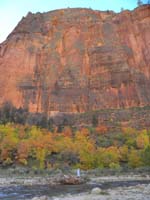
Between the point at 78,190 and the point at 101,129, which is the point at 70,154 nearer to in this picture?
the point at 101,129

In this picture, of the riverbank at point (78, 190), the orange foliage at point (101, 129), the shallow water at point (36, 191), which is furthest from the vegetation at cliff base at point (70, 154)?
the shallow water at point (36, 191)

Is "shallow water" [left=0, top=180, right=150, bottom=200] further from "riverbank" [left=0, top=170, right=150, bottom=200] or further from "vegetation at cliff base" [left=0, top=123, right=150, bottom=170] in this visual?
"vegetation at cliff base" [left=0, top=123, right=150, bottom=170]

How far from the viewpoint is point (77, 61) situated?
5837 inches

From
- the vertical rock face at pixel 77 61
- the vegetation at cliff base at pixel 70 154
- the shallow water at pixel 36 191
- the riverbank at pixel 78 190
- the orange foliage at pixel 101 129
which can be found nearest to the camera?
the riverbank at pixel 78 190

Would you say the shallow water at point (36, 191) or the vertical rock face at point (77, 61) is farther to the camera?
the vertical rock face at point (77, 61)

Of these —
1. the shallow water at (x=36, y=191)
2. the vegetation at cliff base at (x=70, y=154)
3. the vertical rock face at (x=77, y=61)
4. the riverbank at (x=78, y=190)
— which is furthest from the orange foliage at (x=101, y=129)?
the shallow water at (x=36, y=191)

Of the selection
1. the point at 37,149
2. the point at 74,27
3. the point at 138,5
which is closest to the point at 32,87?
the point at 74,27

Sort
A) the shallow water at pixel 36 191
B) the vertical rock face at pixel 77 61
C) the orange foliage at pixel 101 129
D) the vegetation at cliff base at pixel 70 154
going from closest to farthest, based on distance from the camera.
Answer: the shallow water at pixel 36 191
the vegetation at cliff base at pixel 70 154
the orange foliage at pixel 101 129
the vertical rock face at pixel 77 61

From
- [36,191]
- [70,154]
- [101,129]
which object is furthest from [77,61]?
[36,191]

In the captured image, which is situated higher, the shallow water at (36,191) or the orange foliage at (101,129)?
the orange foliage at (101,129)

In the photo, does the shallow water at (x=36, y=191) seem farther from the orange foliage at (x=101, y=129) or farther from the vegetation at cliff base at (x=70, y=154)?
the orange foliage at (x=101, y=129)

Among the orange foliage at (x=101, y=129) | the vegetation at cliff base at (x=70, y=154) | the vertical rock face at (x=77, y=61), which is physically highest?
the vertical rock face at (x=77, y=61)

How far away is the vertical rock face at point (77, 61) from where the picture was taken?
138000 millimetres

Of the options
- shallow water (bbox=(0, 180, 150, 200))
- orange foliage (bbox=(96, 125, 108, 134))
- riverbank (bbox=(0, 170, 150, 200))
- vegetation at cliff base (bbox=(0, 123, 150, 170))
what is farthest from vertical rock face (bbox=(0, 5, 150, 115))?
shallow water (bbox=(0, 180, 150, 200))
